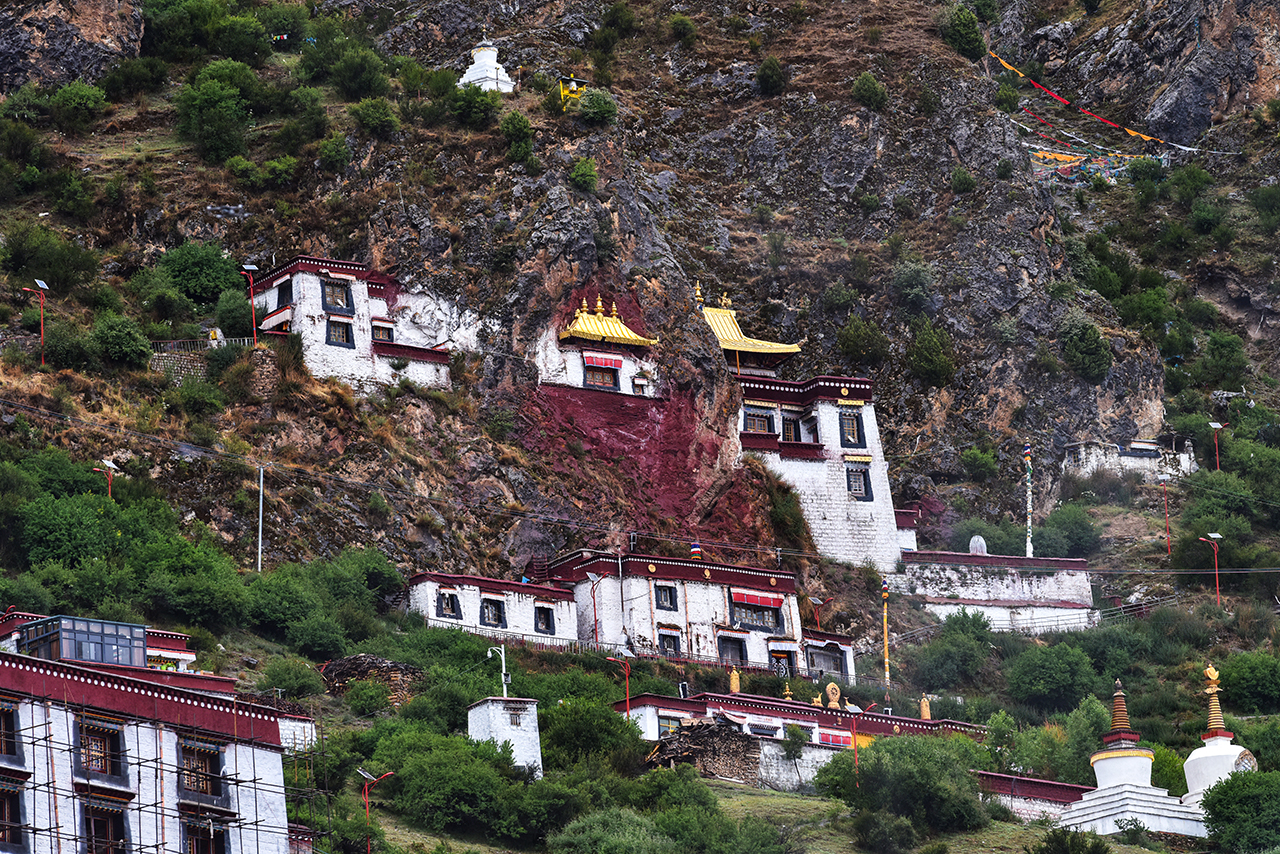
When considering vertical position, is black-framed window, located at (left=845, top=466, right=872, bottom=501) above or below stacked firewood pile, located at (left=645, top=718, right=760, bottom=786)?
above

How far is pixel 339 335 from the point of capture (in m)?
82.0

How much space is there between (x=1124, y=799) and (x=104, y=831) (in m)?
31.5

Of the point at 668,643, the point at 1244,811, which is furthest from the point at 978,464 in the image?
the point at 1244,811

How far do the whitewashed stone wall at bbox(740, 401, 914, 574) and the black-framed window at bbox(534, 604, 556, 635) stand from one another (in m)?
16.2

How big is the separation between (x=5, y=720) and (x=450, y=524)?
34.7 m

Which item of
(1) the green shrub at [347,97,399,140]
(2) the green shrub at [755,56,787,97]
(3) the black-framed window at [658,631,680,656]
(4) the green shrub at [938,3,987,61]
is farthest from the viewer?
(4) the green shrub at [938,3,987,61]

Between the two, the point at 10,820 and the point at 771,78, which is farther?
the point at 771,78

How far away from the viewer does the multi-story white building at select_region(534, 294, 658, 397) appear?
86.2 metres

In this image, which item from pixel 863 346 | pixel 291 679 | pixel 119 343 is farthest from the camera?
pixel 863 346

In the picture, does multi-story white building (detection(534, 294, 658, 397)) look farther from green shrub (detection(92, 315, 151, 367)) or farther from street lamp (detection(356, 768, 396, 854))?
street lamp (detection(356, 768, 396, 854))

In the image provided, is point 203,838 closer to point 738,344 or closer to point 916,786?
point 916,786

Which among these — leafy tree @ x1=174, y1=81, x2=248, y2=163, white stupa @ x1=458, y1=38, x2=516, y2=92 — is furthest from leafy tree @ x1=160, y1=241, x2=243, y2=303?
white stupa @ x1=458, y1=38, x2=516, y2=92

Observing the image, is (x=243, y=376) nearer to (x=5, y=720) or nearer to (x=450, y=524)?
(x=450, y=524)

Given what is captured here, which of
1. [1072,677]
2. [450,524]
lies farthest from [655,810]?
[1072,677]
